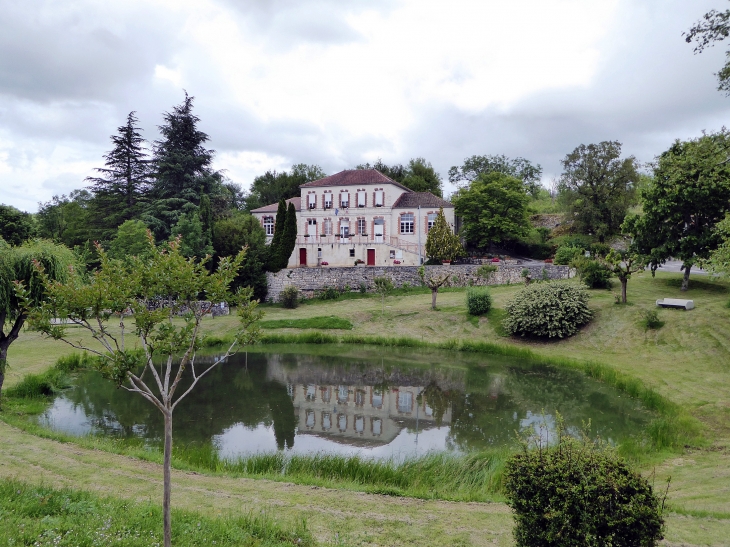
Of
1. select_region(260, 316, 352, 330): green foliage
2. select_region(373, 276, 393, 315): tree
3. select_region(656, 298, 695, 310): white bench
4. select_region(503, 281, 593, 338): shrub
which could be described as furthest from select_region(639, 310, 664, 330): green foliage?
select_region(260, 316, 352, 330): green foliage

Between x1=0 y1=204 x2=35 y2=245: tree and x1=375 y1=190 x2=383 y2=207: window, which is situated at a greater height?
x1=375 y1=190 x2=383 y2=207: window

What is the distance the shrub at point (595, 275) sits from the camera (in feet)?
89.2

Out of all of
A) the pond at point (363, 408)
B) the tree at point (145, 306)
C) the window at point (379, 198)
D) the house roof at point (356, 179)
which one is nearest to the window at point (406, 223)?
the window at point (379, 198)

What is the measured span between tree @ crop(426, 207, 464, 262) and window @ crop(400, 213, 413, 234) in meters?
3.31

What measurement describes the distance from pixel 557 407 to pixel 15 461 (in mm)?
13952

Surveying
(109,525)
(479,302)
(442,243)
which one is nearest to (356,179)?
(442,243)

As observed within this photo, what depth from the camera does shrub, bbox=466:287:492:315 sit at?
26.3 m

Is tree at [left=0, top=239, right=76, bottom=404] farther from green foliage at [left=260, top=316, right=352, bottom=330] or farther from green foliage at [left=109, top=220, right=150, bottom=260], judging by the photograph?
green foliage at [left=109, top=220, right=150, bottom=260]

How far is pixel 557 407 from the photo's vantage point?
15.0 m

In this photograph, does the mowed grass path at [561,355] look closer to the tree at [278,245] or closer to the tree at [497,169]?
the tree at [278,245]

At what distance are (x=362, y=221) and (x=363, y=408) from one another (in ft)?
89.8

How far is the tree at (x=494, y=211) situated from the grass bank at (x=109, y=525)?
3495 cm

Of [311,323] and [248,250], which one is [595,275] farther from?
[248,250]

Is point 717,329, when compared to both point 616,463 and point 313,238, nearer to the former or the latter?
point 616,463
